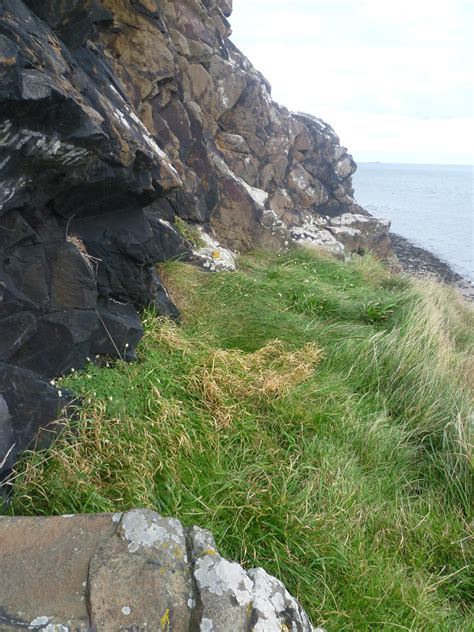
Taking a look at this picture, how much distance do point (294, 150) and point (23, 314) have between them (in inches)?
486

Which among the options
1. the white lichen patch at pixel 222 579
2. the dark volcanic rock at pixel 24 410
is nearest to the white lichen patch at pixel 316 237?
the dark volcanic rock at pixel 24 410

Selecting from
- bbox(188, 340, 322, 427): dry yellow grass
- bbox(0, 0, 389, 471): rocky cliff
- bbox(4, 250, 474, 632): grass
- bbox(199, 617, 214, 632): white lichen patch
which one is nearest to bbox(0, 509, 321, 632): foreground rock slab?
bbox(199, 617, 214, 632): white lichen patch

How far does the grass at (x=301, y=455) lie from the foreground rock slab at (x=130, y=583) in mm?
829

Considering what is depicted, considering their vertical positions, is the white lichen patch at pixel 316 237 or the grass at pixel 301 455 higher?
the white lichen patch at pixel 316 237

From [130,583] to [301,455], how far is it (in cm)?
209

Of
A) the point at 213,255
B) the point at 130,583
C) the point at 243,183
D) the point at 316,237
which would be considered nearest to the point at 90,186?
the point at 130,583

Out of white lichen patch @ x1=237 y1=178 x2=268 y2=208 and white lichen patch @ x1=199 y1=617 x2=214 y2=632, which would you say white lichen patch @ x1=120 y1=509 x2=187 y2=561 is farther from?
white lichen patch @ x1=237 y1=178 x2=268 y2=208

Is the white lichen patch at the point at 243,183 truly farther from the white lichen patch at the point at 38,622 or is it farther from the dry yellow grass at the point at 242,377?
the white lichen patch at the point at 38,622

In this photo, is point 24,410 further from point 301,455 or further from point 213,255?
point 213,255

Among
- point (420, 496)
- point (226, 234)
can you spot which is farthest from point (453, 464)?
point (226, 234)

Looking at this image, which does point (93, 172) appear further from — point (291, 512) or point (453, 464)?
point (453, 464)

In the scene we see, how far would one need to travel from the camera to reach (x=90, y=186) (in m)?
4.64

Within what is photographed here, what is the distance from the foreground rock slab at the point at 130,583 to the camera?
2.19m

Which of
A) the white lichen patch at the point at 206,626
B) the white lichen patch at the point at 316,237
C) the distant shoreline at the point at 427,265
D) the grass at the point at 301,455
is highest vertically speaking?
the white lichen patch at the point at 206,626
